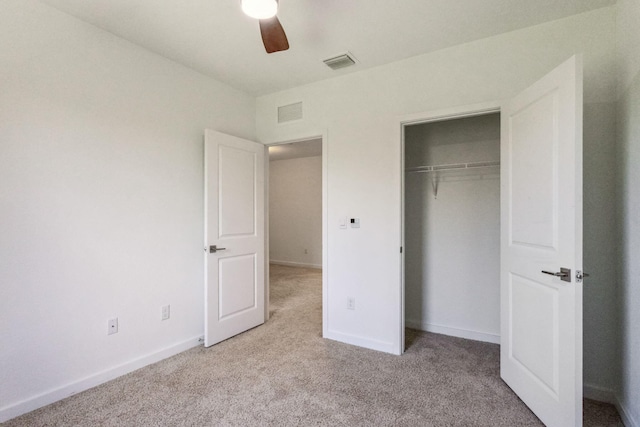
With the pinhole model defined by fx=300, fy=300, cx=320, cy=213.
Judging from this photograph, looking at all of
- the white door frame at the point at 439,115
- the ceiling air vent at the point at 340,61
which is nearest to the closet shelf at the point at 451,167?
the white door frame at the point at 439,115

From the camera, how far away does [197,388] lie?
2.17 m

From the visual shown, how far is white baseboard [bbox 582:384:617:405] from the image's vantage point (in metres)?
2.00

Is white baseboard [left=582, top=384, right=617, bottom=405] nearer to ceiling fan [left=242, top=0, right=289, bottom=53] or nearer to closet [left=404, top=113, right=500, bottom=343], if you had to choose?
closet [left=404, top=113, right=500, bottom=343]

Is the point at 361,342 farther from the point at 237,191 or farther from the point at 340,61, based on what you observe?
the point at 340,61

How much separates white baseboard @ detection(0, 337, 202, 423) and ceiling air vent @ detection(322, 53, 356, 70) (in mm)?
2917

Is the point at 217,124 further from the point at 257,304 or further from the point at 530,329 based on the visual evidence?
the point at 530,329

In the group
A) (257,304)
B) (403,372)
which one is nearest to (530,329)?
(403,372)

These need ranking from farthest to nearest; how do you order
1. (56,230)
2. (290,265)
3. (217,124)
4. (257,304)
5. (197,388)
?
(290,265) < (257,304) < (217,124) < (197,388) < (56,230)

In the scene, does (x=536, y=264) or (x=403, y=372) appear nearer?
(x=536, y=264)

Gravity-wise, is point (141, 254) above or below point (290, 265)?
above

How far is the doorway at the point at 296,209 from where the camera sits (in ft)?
23.0

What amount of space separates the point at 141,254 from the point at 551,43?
139 inches

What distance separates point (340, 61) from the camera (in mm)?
2723

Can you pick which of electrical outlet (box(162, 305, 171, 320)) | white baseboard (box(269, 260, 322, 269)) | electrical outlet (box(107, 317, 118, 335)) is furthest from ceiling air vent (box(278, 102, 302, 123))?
white baseboard (box(269, 260, 322, 269))
